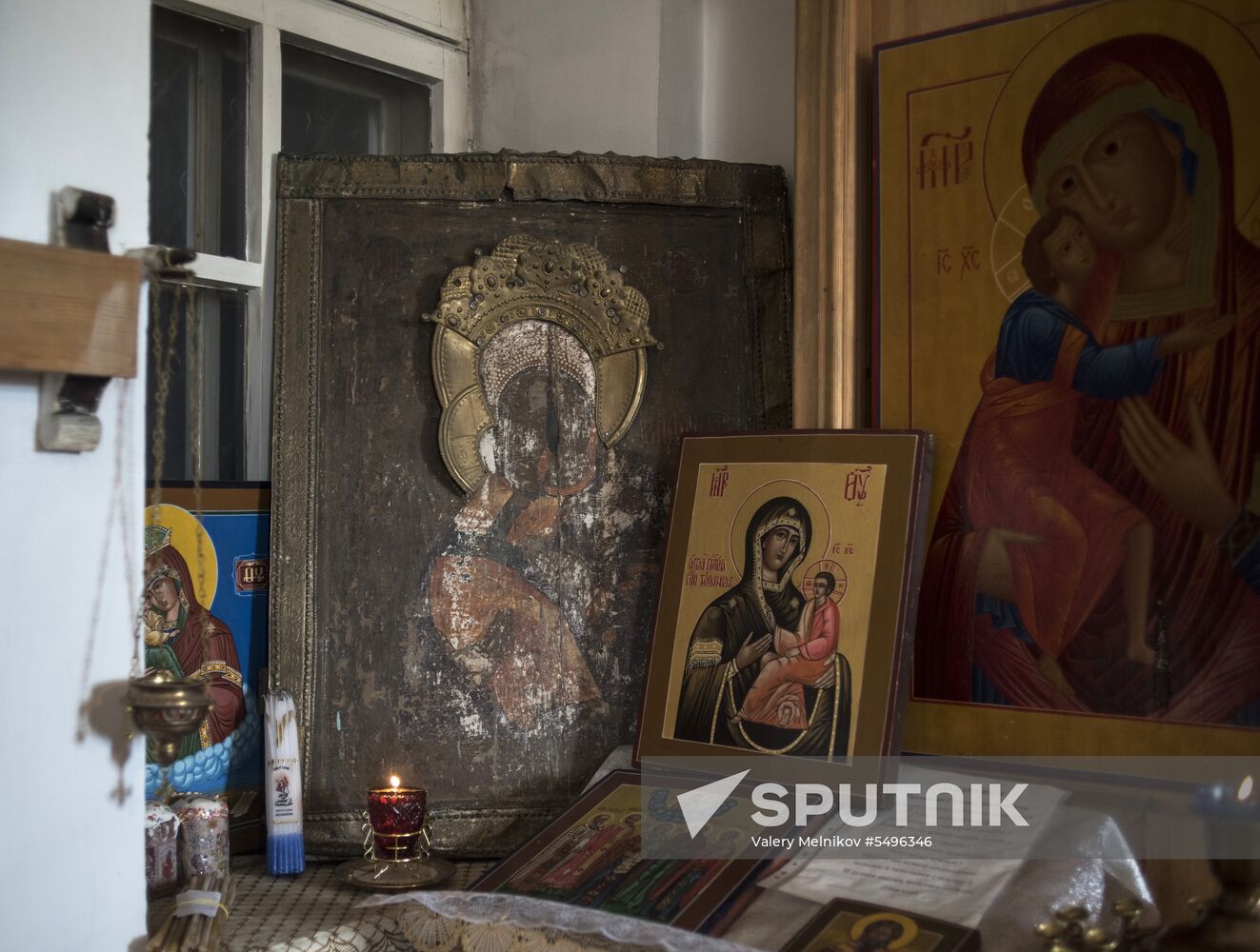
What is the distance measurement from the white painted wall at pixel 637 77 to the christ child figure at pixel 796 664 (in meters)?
0.88

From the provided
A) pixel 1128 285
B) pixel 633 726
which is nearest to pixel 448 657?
pixel 633 726

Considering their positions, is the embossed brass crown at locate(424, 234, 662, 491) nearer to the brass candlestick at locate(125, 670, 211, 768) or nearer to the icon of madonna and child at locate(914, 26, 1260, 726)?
the icon of madonna and child at locate(914, 26, 1260, 726)

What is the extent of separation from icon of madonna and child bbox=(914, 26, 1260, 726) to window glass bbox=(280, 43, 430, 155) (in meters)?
1.33

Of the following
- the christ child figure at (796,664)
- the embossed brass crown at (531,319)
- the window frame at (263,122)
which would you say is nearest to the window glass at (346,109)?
the window frame at (263,122)

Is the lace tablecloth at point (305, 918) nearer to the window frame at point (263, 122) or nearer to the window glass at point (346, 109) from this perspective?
the window frame at point (263, 122)

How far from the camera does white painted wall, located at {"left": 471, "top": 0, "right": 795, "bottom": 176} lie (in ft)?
7.34

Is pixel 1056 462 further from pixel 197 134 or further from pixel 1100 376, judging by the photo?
pixel 197 134

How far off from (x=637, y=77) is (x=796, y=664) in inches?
49.4

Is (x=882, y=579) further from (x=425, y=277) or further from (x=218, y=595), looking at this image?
(x=218, y=595)

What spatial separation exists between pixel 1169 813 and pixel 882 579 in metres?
0.50

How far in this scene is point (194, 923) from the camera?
154 centimetres

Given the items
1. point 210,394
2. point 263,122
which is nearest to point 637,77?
point 263,122

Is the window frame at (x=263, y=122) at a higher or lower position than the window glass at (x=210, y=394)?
higher

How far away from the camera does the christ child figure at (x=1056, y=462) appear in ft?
5.59
